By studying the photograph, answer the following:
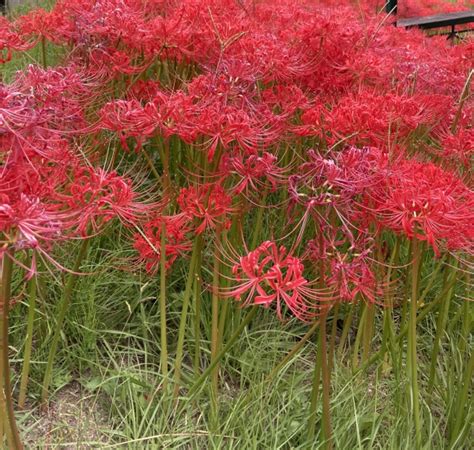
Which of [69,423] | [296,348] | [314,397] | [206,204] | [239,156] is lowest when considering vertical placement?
[69,423]

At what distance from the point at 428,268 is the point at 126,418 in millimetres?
1559

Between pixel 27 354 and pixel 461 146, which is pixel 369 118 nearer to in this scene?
pixel 461 146

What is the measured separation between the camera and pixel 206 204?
205cm

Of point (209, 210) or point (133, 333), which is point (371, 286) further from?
point (133, 333)

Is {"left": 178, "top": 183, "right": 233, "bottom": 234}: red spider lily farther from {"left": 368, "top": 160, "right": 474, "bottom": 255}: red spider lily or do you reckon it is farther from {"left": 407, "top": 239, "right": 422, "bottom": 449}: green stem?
{"left": 407, "top": 239, "right": 422, "bottom": 449}: green stem

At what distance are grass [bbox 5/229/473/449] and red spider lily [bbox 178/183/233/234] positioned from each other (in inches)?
21.1

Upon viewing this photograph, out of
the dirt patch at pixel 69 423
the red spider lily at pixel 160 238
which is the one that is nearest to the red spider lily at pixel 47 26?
the red spider lily at pixel 160 238

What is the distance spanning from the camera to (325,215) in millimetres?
1694

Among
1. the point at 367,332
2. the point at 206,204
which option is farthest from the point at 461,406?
the point at 206,204

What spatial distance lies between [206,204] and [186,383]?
72cm

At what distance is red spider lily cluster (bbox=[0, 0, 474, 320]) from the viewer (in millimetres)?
1601

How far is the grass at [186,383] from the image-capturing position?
86.3 inches

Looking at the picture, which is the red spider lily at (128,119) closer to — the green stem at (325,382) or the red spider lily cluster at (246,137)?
the red spider lily cluster at (246,137)

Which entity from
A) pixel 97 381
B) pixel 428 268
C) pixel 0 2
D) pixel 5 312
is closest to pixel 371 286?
pixel 5 312
